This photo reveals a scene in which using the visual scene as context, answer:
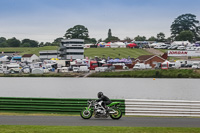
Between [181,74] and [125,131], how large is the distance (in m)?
66.2

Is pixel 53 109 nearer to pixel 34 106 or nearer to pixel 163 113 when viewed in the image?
pixel 34 106

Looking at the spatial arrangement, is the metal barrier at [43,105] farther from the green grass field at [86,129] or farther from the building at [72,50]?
the building at [72,50]

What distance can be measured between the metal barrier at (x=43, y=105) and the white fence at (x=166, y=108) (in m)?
3.56

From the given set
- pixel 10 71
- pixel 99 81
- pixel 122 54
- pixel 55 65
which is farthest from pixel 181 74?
pixel 122 54

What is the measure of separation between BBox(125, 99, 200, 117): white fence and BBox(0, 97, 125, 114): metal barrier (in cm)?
356

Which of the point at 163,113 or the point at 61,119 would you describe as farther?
the point at 163,113

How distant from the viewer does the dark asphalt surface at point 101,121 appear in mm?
17250

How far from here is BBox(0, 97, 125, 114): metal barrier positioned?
845 inches

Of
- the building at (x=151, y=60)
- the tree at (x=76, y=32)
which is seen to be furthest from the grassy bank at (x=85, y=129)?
the tree at (x=76, y=32)

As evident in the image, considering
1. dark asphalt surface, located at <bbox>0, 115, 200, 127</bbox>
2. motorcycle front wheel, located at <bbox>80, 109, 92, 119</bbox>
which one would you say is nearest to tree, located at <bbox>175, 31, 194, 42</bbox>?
dark asphalt surface, located at <bbox>0, 115, 200, 127</bbox>

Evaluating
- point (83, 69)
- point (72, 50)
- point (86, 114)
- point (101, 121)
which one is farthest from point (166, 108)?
point (72, 50)

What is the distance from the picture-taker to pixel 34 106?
21703mm

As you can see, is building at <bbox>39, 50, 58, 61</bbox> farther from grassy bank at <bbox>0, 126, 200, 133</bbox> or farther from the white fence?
grassy bank at <bbox>0, 126, 200, 133</bbox>

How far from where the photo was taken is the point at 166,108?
2044 cm
